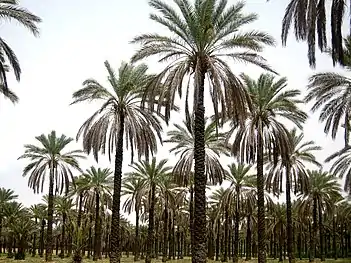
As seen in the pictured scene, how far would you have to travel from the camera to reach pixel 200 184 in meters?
23.5

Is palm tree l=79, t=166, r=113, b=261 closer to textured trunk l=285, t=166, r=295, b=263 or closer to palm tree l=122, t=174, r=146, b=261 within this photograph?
palm tree l=122, t=174, r=146, b=261

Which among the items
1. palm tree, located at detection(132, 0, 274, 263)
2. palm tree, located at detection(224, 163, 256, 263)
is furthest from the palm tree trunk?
palm tree, located at detection(224, 163, 256, 263)

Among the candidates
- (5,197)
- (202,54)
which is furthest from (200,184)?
(5,197)

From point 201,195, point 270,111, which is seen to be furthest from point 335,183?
point 201,195

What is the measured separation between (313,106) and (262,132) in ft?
17.7

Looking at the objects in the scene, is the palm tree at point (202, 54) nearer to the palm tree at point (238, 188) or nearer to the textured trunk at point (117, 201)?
the textured trunk at point (117, 201)

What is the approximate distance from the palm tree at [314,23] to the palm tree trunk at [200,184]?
21.9 ft

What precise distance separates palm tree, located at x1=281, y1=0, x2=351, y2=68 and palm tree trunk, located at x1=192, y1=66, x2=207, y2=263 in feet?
21.9

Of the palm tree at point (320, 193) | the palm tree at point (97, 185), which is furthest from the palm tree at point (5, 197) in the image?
the palm tree at point (320, 193)

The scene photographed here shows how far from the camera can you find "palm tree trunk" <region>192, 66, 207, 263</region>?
2236 centimetres

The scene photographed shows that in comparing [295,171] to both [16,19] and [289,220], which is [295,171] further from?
[16,19]

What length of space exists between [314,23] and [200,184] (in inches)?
396

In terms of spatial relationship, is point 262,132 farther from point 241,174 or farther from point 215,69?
point 241,174

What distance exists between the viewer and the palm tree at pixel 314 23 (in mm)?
15867
